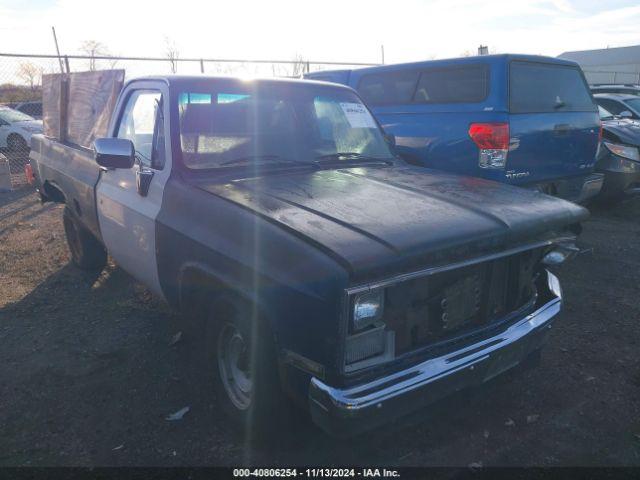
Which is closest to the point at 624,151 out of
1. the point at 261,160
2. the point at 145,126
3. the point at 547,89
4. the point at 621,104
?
the point at 547,89

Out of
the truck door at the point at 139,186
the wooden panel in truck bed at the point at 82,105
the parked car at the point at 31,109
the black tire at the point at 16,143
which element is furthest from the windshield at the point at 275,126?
the parked car at the point at 31,109

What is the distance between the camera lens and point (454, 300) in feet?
8.20

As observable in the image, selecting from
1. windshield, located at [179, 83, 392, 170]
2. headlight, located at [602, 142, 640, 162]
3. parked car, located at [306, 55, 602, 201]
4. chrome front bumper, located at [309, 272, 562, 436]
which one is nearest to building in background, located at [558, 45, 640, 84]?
headlight, located at [602, 142, 640, 162]

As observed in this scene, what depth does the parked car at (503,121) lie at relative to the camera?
525 centimetres

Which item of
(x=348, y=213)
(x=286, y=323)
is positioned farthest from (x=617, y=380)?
(x=286, y=323)

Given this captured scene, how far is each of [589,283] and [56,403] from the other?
4.68m

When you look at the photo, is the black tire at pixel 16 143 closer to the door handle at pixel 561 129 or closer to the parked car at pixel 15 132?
the parked car at pixel 15 132

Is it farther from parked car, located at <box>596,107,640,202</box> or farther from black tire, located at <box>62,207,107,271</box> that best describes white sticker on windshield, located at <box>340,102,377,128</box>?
parked car, located at <box>596,107,640,202</box>

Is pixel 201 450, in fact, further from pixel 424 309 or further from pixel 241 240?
pixel 424 309

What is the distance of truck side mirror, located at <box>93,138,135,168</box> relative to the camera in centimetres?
329

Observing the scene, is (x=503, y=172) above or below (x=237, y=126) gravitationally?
below

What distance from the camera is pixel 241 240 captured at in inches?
96.9

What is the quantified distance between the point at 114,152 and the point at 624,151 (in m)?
7.29

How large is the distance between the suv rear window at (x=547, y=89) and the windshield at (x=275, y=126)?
2.14m
